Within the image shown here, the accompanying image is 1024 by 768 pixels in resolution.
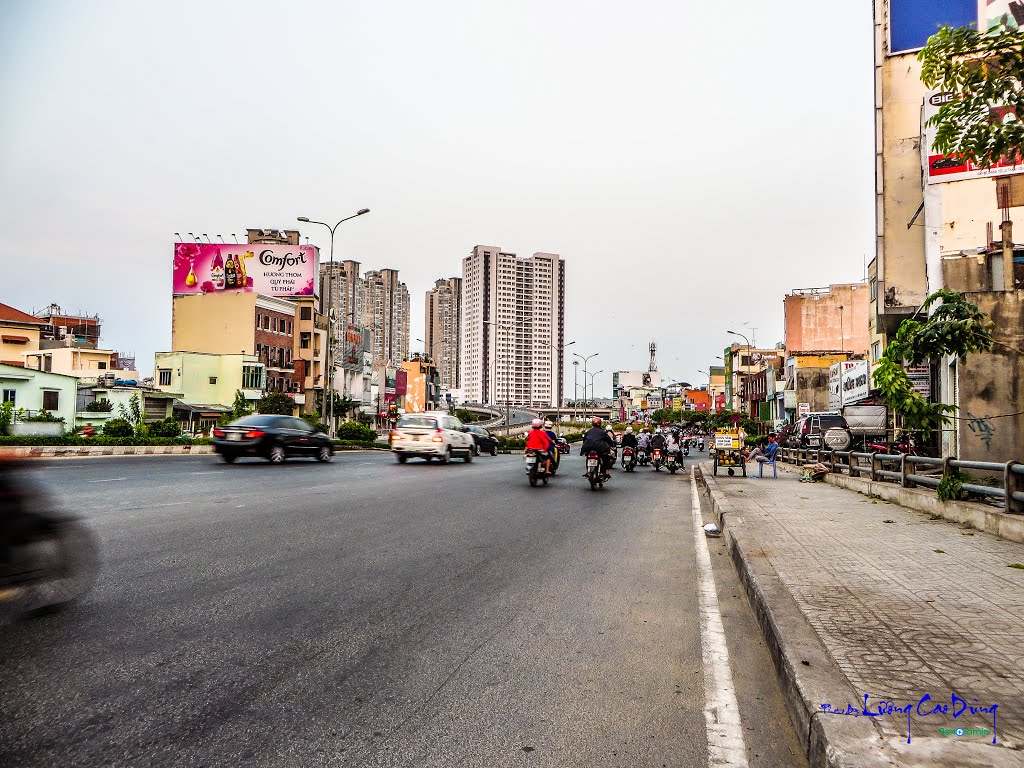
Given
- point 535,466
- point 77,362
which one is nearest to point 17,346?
point 77,362

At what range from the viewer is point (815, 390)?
60.1 m

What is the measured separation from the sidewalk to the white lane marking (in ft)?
0.98

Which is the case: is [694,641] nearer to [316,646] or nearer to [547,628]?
[547,628]

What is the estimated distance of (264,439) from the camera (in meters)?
23.4

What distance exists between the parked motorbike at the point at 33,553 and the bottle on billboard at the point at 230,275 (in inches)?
2491

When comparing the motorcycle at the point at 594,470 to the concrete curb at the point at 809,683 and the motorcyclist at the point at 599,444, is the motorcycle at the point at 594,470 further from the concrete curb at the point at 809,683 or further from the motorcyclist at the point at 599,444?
the concrete curb at the point at 809,683

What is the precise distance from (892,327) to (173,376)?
56576mm

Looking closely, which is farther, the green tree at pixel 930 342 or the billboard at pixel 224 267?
the billboard at pixel 224 267

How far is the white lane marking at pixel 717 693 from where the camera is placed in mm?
3281

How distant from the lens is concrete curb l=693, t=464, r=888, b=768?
2900 mm

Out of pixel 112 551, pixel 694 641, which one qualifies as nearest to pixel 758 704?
pixel 694 641

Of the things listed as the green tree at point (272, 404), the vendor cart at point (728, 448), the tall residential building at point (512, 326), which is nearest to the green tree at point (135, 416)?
the green tree at point (272, 404)

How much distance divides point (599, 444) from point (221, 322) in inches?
2255

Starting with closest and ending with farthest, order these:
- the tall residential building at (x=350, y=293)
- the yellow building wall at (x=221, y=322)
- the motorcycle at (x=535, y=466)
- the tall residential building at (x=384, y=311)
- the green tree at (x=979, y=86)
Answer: the green tree at (x=979, y=86) < the motorcycle at (x=535, y=466) < the yellow building wall at (x=221, y=322) < the tall residential building at (x=350, y=293) < the tall residential building at (x=384, y=311)
